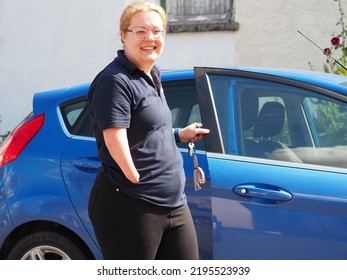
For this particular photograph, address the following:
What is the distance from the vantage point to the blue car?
10.2 feet

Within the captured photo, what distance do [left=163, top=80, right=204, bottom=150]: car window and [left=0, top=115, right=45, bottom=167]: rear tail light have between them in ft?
2.42

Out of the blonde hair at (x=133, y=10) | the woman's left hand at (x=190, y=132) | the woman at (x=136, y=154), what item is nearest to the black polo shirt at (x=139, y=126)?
the woman at (x=136, y=154)

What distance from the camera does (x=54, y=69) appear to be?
868 cm

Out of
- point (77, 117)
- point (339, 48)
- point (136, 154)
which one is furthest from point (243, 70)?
point (339, 48)

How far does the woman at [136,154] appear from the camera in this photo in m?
2.45

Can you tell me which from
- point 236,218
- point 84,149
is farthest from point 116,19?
point 236,218

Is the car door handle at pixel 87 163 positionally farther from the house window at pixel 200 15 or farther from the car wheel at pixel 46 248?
the house window at pixel 200 15

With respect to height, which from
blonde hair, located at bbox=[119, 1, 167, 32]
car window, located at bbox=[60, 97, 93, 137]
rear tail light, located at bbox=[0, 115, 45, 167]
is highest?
blonde hair, located at bbox=[119, 1, 167, 32]

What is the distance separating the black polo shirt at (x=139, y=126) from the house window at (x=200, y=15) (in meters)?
5.78

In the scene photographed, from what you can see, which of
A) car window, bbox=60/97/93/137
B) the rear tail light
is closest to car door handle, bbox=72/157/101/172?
car window, bbox=60/97/93/137

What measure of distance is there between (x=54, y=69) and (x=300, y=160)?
5.93 m

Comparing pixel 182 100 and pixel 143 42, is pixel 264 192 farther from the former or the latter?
pixel 143 42

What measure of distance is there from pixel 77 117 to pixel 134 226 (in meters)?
1.28

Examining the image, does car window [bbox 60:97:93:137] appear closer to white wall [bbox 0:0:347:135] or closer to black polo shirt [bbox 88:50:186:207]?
black polo shirt [bbox 88:50:186:207]
